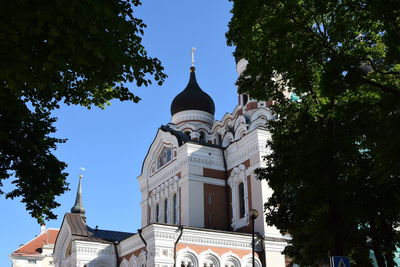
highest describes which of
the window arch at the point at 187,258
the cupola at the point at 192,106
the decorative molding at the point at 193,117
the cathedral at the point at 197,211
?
the cupola at the point at 192,106

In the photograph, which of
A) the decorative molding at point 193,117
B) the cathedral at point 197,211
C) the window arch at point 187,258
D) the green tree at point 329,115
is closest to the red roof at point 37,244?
the cathedral at point 197,211

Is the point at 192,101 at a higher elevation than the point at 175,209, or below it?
higher

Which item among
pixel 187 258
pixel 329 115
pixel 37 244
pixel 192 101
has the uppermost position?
pixel 192 101

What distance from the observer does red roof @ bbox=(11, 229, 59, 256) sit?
56.5 meters

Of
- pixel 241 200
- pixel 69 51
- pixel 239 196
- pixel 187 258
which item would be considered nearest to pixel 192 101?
pixel 239 196

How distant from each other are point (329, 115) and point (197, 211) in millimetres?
16180

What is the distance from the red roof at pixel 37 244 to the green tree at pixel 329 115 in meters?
47.1

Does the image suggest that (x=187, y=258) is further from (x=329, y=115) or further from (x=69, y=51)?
(x=69, y=51)

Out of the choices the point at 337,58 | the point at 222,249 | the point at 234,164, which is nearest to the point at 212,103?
the point at 234,164

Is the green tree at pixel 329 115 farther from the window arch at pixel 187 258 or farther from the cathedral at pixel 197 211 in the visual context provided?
the window arch at pixel 187 258

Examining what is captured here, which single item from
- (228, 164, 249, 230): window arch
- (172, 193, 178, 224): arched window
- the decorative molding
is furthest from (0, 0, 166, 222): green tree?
the decorative molding

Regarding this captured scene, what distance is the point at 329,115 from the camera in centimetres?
1346

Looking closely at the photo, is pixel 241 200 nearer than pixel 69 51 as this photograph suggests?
No

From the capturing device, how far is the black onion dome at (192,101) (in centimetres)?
3788
